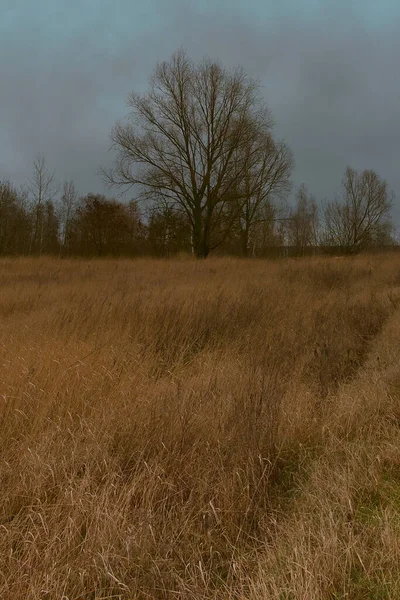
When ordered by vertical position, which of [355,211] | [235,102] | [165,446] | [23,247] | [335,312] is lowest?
[165,446]

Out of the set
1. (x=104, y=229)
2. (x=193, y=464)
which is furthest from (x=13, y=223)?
(x=193, y=464)

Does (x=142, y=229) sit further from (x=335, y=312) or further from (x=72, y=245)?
(x=335, y=312)

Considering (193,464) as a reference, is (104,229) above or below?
above

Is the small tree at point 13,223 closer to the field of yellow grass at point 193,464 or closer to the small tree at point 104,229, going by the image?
the small tree at point 104,229

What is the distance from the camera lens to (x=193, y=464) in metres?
2.19

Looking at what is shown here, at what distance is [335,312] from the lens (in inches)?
251

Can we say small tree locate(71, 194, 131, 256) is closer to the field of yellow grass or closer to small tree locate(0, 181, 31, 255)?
small tree locate(0, 181, 31, 255)

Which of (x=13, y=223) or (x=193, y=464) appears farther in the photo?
(x=13, y=223)

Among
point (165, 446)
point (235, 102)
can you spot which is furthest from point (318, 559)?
point (235, 102)

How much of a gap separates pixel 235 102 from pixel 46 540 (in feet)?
74.6

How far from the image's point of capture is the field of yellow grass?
152 centimetres

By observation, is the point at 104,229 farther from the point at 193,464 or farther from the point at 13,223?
the point at 193,464

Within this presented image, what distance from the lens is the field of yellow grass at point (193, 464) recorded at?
1521 millimetres

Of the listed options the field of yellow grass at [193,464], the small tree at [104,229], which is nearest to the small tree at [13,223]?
the small tree at [104,229]
